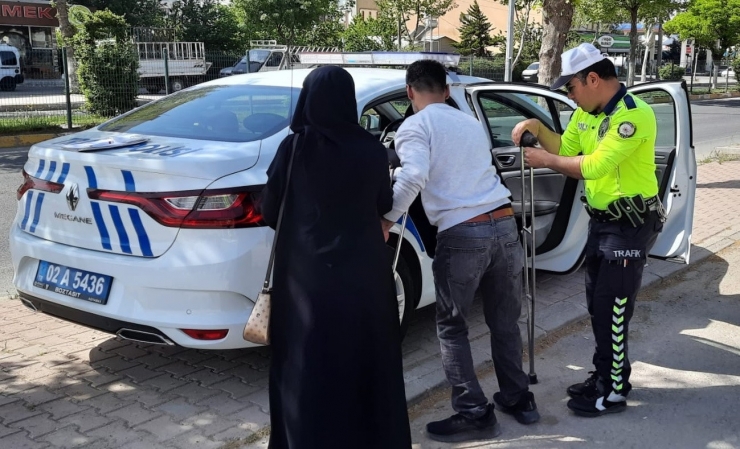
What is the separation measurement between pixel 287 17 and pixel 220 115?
3121 cm

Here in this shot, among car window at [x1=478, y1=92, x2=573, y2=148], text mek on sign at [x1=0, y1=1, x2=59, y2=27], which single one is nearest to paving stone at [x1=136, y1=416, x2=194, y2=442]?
car window at [x1=478, y1=92, x2=573, y2=148]

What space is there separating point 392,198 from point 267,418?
137cm

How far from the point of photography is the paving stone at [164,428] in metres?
3.37

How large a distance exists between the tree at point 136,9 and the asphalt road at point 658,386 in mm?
36265

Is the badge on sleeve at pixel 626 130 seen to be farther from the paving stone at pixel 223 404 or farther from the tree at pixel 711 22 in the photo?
the tree at pixel 711 22

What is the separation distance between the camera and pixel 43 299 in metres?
3.80

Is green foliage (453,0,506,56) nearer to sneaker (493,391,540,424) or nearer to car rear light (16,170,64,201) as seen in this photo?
car rear light (16,170,64,201)

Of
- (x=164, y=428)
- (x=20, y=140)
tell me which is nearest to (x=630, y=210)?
(x=164, y=428)

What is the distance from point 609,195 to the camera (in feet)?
11.7

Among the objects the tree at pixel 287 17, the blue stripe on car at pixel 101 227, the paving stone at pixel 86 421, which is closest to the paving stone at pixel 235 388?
the paving stone at pixel 86 421

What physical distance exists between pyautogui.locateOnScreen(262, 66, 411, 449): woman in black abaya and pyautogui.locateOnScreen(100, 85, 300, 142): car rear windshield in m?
1.28

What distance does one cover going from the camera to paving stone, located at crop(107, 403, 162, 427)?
3.51 metres

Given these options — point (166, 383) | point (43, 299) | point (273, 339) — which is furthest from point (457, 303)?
point (43, 299)

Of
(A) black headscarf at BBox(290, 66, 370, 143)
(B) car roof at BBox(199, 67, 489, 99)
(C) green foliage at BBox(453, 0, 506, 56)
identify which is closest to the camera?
(A) black headscarf at BBox(290, 66, 370, 143)
